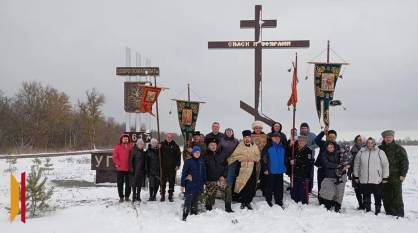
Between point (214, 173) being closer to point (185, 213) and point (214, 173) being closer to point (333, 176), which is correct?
point (185, 213)

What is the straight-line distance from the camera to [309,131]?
34.5 feet

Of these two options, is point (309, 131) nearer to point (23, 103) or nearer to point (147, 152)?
point (147, 152)

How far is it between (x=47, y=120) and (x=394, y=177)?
54.4 metres

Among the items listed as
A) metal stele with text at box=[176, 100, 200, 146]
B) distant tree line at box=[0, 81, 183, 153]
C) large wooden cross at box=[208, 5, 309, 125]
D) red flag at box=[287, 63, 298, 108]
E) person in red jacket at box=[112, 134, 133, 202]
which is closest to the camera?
person in red jacket at box=[112, 134, 133, 202]

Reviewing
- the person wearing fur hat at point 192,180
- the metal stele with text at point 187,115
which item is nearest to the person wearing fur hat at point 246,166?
the person wearing fur hat at point 192,180

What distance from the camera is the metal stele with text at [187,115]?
40.6ft

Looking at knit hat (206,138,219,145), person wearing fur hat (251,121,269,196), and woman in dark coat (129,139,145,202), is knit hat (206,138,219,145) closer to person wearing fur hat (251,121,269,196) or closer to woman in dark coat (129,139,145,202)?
person wearing fur hat (251,121,269,196)

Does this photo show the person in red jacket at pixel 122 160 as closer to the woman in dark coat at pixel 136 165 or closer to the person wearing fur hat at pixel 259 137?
the woman in dark coat at pixel 136 165

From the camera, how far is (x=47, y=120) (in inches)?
2233

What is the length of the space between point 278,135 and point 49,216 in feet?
18.4

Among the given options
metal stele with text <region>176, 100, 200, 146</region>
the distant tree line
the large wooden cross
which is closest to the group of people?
metal stele with text <region>176, 100, 200, 146</region>

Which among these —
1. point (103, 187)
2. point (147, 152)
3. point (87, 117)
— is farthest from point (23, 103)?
point (147, 152)

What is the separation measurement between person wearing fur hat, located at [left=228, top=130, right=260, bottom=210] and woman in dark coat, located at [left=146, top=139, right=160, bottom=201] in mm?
2054

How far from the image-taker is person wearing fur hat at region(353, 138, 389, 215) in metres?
Answer: 9.23
